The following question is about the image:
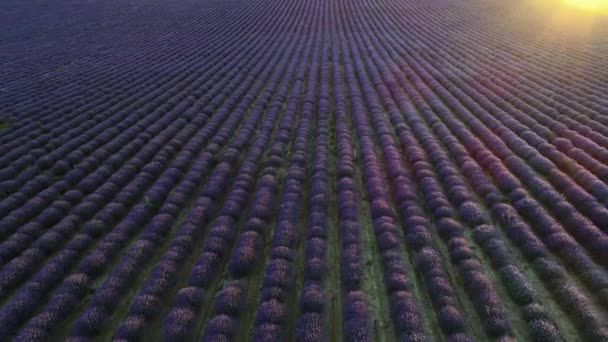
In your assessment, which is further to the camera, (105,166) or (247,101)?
(247,101)

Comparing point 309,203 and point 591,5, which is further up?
point 591,5

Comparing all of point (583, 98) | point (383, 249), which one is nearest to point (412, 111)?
point (583, 98)

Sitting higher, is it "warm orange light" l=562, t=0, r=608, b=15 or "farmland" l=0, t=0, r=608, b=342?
"warm orange light" l=562, t=0, r=608, b=15

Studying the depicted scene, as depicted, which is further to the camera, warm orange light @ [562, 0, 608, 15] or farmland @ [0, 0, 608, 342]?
warm orange light @ [562, 0, 608, 15]

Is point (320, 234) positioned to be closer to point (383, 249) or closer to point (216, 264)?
point (383, 249)

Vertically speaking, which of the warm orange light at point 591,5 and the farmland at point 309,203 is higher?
the warm orange light at point 591,5
